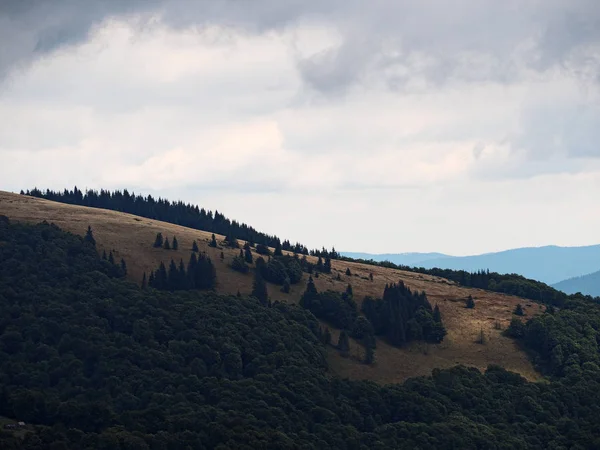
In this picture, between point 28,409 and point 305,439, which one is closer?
point 28,409

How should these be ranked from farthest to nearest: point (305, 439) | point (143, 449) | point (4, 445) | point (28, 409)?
point (305, 439) → point (28, 409) → point (143, 449) → point (4, 445)

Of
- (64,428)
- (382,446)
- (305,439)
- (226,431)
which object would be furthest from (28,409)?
(382,446)

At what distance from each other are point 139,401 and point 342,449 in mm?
44524

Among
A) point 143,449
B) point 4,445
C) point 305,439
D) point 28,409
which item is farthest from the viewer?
point 305,439

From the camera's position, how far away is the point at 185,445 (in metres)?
176

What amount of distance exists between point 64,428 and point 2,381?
3143 centimetres

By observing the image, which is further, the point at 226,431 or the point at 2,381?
the point at 2,381

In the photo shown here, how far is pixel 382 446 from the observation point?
7849 inches

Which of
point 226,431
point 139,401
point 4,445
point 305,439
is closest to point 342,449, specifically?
point 305,439

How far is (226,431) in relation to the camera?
183 metres

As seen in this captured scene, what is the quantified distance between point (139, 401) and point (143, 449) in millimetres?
31590

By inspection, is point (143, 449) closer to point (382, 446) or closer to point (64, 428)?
point (64, 428)

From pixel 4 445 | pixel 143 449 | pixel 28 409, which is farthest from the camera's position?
pixel 28 409

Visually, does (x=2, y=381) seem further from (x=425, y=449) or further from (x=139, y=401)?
(x=425, y=449)
